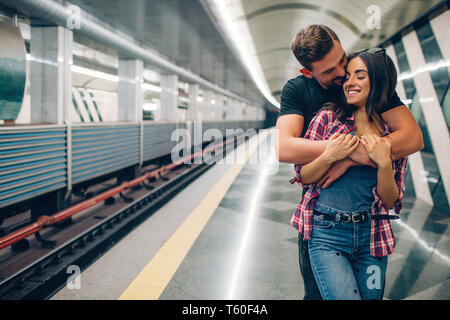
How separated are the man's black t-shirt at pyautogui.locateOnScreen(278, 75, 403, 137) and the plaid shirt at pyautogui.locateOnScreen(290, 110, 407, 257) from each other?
0.06 metres

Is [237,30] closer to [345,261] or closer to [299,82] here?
[299,82]

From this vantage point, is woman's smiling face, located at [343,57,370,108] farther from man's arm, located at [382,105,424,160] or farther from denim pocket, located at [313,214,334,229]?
denim pocket, located at [313,214,334,229]

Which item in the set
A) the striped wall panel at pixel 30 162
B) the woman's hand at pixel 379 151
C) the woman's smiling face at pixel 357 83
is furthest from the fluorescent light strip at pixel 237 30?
the woman's hand at pixel 379 151

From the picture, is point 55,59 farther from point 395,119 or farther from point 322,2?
point 395,119

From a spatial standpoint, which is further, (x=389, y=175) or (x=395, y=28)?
(x=395, y=28)

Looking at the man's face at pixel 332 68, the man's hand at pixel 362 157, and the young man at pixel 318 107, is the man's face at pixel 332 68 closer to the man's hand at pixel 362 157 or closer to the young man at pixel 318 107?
the young man at pixel 318 107

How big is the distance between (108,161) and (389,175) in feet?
17.5

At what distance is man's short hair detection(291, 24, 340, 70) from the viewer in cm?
140

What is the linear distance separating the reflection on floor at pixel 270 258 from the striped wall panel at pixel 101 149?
1.87m

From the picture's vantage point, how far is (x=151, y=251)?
13.5 ft

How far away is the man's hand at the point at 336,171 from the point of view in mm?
1451

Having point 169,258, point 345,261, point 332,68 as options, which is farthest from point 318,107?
point 169,258

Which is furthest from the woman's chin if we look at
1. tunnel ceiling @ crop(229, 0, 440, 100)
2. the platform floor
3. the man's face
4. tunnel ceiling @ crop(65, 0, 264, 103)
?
tunnel ceiling @ crop(65, 0, 264, 103)

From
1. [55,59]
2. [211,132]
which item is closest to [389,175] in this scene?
[55,59]
